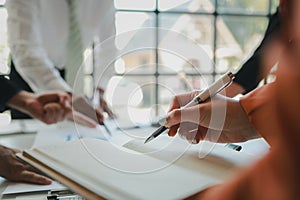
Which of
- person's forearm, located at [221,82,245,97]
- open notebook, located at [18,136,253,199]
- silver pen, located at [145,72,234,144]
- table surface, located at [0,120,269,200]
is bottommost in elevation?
table surface, located at [0,120,269,200]

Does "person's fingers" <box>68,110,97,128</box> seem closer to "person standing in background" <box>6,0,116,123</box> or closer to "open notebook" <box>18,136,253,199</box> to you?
"person standing in background" <box>6,0,116,123</box>

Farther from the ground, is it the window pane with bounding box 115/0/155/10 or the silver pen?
the window pane with bounding box 115/0/155/10

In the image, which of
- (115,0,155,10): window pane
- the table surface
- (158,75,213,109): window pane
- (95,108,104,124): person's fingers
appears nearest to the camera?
the table surface

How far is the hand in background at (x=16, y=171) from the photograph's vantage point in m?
0.47

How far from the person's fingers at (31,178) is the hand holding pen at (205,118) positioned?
160 mm

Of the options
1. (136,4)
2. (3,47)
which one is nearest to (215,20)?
(136,4)

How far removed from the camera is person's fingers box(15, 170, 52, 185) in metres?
0.46

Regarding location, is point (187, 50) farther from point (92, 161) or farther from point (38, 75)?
point (38, 75)

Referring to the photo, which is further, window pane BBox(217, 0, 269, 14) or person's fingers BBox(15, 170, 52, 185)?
window pane BBox(217, 0, 269, 14)

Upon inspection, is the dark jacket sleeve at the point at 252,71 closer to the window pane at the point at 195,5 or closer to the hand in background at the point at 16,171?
the hand in background at the point at 16,171

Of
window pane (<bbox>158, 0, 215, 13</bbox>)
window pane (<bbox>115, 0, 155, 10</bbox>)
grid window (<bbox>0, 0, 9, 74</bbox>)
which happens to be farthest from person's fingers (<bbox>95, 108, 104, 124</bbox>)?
window pane (<bbox>158, 0, 215, 13</bbox>)

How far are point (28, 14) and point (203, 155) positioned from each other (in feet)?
2.05

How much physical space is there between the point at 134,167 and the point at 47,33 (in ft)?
2.32

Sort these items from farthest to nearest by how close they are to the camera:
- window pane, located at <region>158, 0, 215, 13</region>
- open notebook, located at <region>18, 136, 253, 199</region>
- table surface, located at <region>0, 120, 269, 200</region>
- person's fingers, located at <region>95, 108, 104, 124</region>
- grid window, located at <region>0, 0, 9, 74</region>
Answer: window pane, located at <region>158, 0, 215, 13</region> < grid window, located at <region>0, 0, 9, 74</region> < person's fingers, located at <region>95, 108, 104, 124</region> < table surface, located at <region>0, 120, 269, 200</region> < open notebook, located at <region>18, 136, 253, 199</region>
